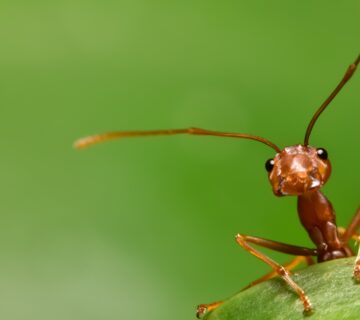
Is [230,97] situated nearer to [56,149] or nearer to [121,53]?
[121,53]

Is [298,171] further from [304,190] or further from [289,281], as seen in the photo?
[289,281]

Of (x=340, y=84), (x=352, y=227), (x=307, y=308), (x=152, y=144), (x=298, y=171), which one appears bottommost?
(x=307, y=308)

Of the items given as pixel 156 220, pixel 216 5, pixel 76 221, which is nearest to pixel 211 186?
pixel 156 220

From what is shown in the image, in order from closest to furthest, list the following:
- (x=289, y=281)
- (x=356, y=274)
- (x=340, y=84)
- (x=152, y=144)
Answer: (x=356, y=274)
(x=289, y=281)
(x=340, y=84)
(x=152, y=144)

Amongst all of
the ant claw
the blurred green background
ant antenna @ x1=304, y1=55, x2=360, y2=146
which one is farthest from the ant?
the blurred green background

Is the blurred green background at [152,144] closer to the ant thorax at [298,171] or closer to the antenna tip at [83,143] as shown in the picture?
the ant thorax at [298,171]

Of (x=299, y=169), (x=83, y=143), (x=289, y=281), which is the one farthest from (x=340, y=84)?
(x=83, y=143)

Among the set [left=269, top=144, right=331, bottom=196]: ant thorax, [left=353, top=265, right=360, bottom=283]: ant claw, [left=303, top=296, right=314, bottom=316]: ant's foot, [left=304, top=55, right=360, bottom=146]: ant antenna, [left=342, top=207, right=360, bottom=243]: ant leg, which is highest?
[left=304, top=55, right=360, bottom=146]: ant antenna

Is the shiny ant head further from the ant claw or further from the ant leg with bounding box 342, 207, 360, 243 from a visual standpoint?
the ant claw
